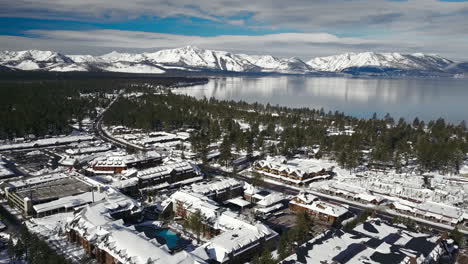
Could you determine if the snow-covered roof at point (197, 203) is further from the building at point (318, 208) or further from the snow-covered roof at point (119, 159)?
the snow-covered roof at point (119, 159)

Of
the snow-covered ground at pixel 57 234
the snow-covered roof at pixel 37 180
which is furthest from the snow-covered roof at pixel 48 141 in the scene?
the snow-covered ground at pixel 57 234

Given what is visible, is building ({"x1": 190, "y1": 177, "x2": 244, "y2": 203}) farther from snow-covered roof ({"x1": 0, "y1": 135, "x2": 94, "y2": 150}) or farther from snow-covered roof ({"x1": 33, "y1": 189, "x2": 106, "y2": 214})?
snow-covered roof ({"x1": 0, "y1": 135, "x2": 94, "y2": 150})

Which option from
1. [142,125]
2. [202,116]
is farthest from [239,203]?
[202,116]

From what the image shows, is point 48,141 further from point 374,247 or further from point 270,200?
point 374,247

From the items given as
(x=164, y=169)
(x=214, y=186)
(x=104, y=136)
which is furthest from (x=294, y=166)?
(x=104, y=136)

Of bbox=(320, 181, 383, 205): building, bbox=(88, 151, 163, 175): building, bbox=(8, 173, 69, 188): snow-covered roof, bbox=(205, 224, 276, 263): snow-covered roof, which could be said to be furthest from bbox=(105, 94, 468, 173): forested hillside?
bbox=(205, 224, 276, 263): snow-covered roof
